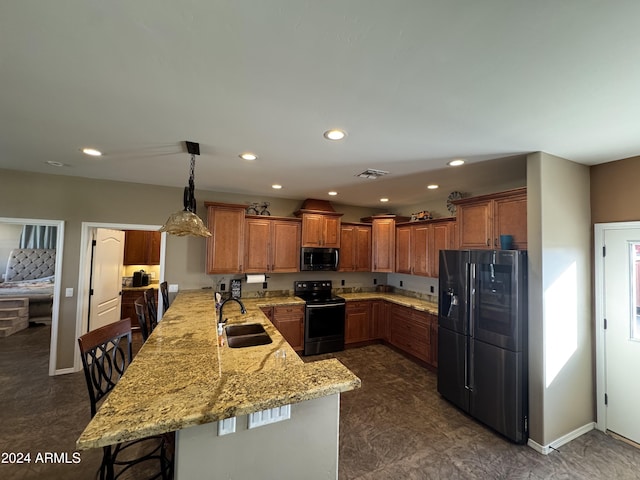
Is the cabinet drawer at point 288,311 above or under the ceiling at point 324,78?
under

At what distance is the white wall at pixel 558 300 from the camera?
2338 mm

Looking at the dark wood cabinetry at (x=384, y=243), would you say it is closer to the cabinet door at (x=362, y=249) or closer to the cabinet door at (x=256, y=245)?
the cabinet door at (x=362, y=249)

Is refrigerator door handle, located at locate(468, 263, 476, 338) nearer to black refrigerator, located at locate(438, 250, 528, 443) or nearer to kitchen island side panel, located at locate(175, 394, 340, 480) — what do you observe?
black refrigerator, located at locate(438, 250, 528, 443)

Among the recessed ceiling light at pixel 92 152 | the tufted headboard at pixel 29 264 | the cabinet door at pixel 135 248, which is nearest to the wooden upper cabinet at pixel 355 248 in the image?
the recessed ceiling light at pixel 92 152

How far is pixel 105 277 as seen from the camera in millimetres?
4172

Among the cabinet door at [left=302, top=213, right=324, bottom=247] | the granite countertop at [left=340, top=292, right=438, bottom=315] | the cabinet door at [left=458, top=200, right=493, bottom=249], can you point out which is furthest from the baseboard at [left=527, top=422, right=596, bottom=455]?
the cabinet door at [left=302, top=213, right=324, bottom=247]

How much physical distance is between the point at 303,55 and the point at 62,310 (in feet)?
14.6

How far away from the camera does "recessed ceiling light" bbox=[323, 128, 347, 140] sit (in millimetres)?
2039

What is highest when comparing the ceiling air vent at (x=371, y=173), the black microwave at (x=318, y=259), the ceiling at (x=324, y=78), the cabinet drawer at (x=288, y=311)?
the ceiling air vent at (x=371, y=173)

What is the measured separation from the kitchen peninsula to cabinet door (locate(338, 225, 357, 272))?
3427 millimetres

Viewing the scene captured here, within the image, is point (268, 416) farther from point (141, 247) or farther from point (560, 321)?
point (141, 247)

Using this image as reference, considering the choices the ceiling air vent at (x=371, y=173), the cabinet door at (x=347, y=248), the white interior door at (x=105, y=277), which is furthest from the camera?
the cabinet door at (x=347, y=248)

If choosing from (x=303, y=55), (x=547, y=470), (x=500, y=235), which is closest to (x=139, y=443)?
(x=303, y=55)

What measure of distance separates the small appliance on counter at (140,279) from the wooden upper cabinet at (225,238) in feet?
9.00
